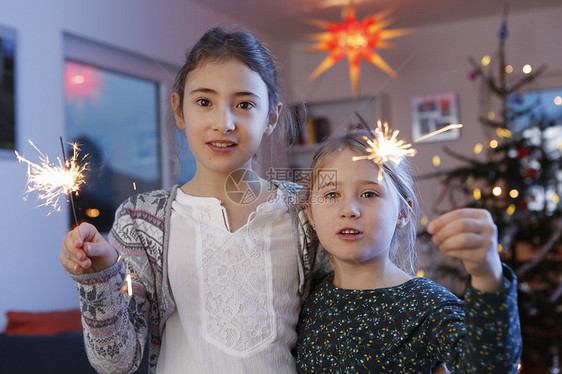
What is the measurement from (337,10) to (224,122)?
2.73 m

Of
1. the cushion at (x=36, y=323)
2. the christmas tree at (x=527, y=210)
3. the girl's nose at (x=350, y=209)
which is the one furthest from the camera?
the christmas tree at (x=527, y=210)

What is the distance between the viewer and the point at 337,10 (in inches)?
130

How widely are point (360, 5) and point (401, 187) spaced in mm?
2571

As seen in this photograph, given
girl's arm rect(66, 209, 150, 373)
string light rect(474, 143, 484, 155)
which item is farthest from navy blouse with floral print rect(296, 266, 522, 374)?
string light rect(474, 143, 484, 155)

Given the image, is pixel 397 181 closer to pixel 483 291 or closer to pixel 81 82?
pixel 483 291

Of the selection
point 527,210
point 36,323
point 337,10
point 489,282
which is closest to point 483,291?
point 489,282

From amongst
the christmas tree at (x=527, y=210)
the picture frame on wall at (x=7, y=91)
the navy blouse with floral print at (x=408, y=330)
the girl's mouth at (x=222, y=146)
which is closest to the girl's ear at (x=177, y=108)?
the girl's mouth at (x=222, y=146)

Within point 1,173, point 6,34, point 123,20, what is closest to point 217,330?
point 1,173

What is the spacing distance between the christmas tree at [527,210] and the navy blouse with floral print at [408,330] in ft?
6.30

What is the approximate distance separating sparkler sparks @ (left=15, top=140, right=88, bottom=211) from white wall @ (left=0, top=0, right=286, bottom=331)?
1.25 metres

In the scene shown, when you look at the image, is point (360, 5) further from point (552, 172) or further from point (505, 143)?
point (552, 172)

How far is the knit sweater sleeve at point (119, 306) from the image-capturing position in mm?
715

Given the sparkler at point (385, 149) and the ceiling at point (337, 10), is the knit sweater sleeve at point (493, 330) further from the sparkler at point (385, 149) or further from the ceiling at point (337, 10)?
the ceiling at point (337, 10)

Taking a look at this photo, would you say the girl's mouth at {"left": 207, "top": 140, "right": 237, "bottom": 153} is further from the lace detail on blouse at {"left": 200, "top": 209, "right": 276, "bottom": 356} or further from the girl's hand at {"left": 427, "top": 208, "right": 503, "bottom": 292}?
the girl's hand at {"left": 427, "top": 208, "right": 503, "bottom": 292}
